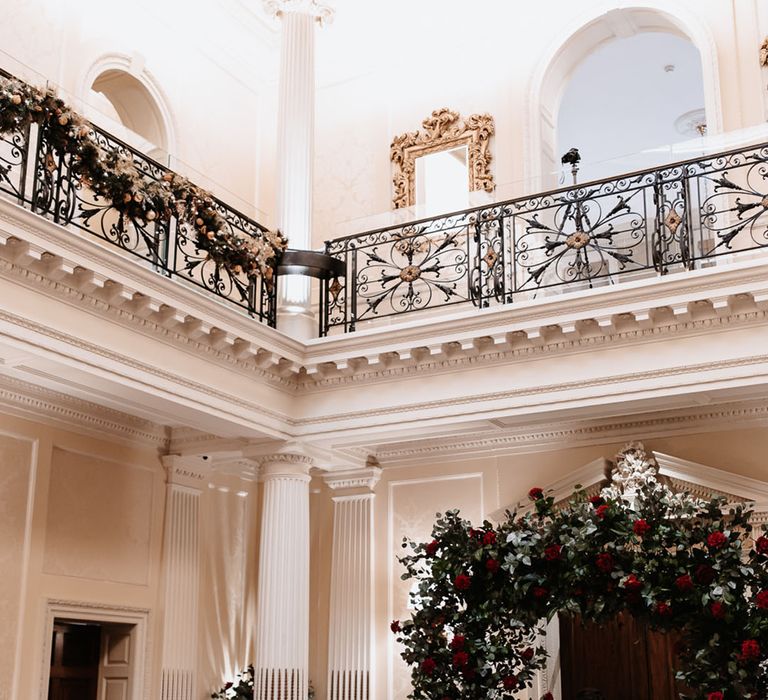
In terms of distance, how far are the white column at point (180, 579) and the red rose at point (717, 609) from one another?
19.8 feet

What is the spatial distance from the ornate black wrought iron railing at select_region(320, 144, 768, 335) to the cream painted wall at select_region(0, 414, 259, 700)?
2283 mm

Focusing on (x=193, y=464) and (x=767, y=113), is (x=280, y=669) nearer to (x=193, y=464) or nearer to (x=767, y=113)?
(x=193, y=464)

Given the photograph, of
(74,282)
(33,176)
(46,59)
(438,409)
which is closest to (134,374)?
Answer: (74,282)

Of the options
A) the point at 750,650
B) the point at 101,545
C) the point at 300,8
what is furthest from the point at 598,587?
the point at 300,8

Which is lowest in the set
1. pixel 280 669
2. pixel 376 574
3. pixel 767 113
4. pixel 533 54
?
pixel 280 669

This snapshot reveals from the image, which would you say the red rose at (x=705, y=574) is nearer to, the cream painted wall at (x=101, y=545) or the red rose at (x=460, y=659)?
the red rose at (x=460, y=659)

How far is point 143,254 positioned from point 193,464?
2768 mm

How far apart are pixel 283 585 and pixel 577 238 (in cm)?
372

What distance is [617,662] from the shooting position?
1012 centimetres

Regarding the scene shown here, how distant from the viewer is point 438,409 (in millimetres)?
8906

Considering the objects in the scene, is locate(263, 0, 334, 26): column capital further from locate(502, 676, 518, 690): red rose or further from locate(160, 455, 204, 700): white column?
locate(502, 676, 518, 690): red rose

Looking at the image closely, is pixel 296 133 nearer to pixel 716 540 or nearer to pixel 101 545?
pixel 101 545

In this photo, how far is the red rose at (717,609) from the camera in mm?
5363

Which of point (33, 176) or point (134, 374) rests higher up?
point (33, 176)
